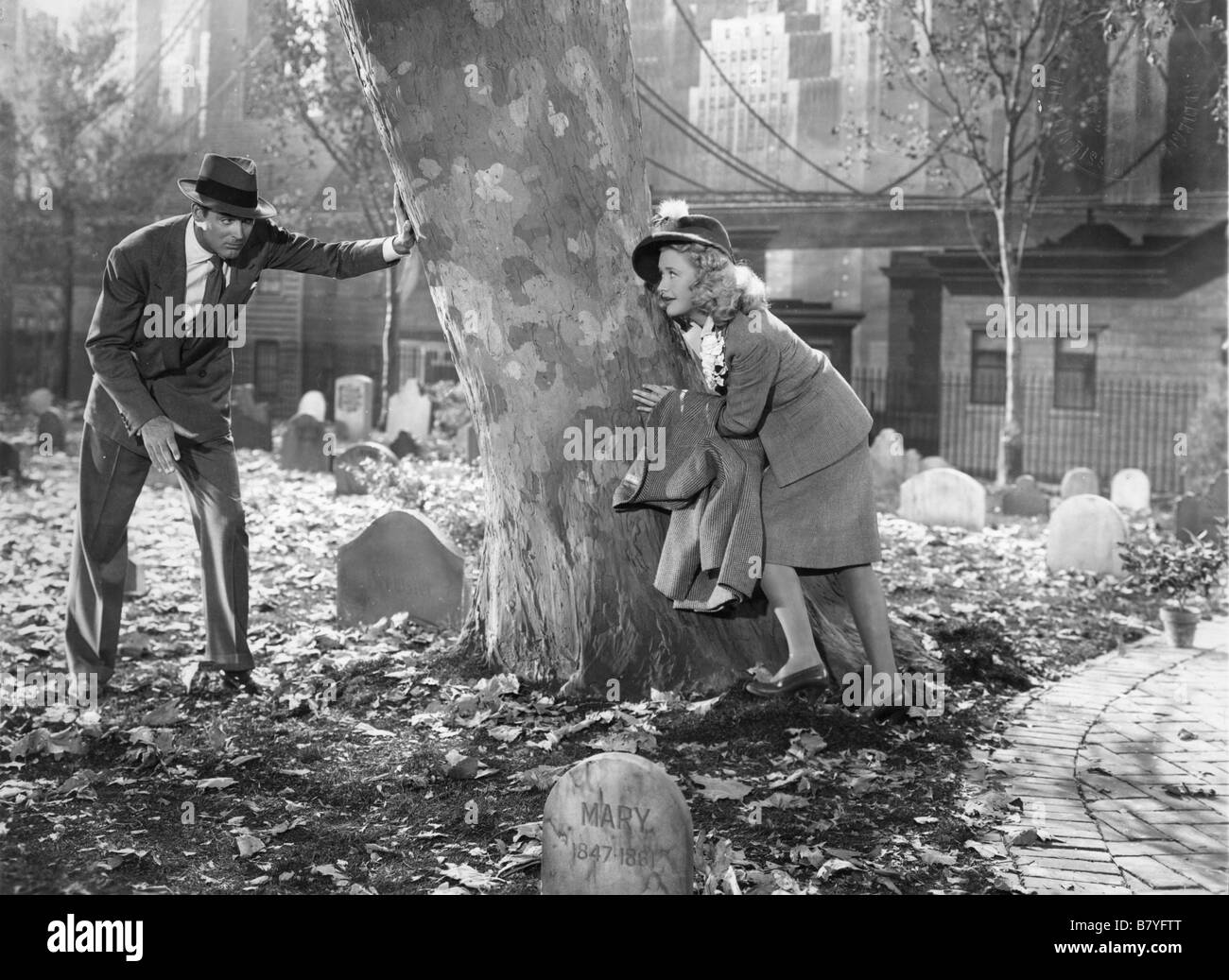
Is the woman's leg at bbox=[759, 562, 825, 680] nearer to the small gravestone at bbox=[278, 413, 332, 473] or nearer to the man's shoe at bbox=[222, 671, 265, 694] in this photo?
the man's shoe at bbox=[222, 671, 265, 694]

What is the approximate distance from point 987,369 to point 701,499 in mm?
15394

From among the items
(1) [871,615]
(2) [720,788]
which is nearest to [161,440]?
(2) [720,788]

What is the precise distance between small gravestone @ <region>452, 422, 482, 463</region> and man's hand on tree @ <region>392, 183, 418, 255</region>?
8.55 m

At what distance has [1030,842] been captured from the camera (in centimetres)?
405

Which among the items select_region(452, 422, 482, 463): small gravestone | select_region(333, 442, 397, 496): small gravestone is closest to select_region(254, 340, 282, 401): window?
select_region(452, 422, 482, 463): small gravestone

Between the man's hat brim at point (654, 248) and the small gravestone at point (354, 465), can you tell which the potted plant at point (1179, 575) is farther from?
the small gravestone at point (354, 465)

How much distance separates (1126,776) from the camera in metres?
4.78

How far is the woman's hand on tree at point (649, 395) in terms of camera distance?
205 inches

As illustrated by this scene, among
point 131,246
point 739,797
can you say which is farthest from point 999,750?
point 131,246

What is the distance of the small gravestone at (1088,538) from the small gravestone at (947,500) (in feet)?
7.99

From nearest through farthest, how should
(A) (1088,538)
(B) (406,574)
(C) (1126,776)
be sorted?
(C) (1126,776), (B) (406,574), (A) (1088,538)

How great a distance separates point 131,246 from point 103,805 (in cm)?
230

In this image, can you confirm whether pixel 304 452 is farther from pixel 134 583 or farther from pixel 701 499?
pixel 701 499
